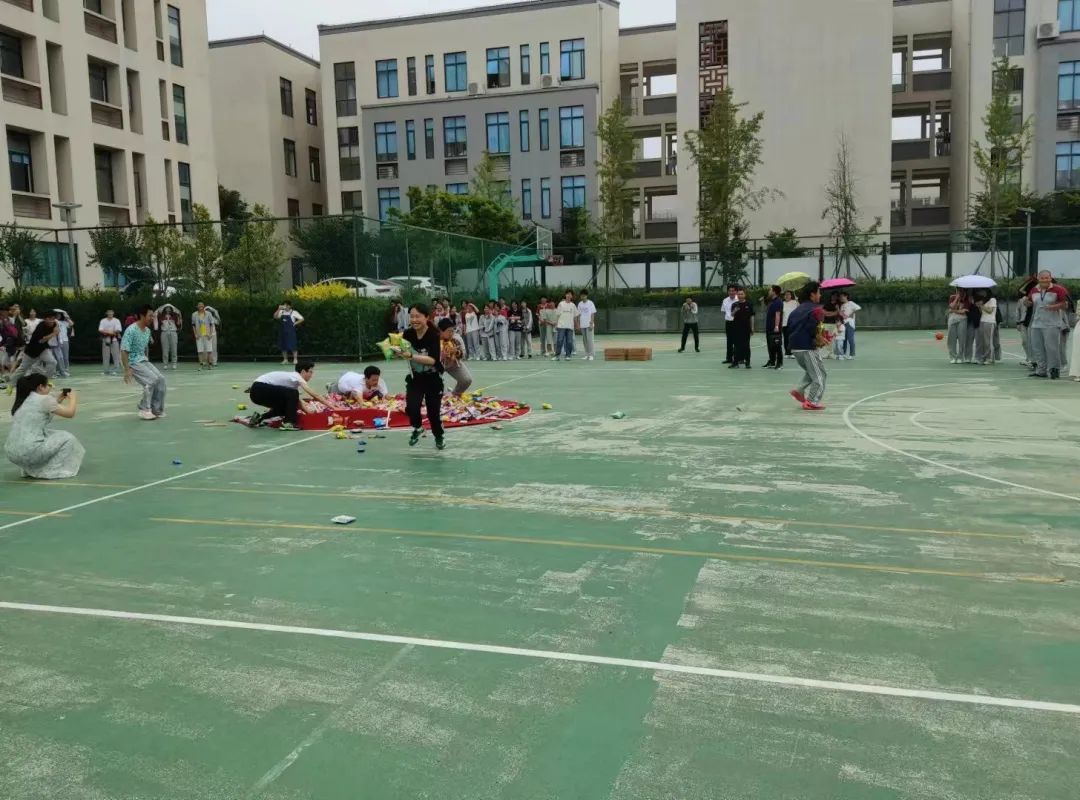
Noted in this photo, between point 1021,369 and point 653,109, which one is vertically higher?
point 653,109

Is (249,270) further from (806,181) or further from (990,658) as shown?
(806,181)

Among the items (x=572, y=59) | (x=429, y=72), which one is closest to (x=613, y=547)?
(x=572, y=59)

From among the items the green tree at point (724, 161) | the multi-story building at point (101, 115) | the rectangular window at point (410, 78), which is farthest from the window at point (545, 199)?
the multi-story building at point (101, 115)

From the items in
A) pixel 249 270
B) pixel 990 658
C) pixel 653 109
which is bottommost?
pixel 990 658

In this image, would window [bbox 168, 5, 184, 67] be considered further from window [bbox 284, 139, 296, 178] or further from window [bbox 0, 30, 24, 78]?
window [bbox 284, 139, 296, 178]

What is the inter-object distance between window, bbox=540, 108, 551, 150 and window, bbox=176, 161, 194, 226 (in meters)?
20.0

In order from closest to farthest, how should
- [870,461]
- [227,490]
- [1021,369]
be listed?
[227,490] → [870,461] → [1021,369]

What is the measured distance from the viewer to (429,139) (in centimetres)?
5456

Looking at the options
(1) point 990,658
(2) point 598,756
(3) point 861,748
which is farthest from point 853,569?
(2) point 598,756

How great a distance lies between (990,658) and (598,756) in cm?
219

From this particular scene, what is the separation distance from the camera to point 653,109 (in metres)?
52.5

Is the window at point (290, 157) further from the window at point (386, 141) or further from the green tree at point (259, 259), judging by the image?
the green tree at point (259, 259)

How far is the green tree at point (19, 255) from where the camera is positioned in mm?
27375

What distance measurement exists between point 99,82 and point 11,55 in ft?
15.0
